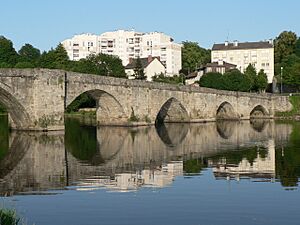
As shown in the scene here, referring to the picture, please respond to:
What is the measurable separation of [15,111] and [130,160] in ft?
56.5

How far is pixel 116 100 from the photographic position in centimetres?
4791

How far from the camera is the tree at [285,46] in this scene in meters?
122

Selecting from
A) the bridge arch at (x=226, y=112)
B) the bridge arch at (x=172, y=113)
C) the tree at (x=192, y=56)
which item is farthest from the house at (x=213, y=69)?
the bridge arch at (x=172, y=113)

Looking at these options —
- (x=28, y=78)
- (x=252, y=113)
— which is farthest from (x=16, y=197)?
(x=252, y=113)

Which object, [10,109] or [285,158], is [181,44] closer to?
[10,109]

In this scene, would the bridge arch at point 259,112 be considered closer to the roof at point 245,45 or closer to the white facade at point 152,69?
the white facade at point 152,69

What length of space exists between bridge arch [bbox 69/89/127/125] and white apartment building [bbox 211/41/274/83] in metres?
67.1

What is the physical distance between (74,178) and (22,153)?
837 centimetres

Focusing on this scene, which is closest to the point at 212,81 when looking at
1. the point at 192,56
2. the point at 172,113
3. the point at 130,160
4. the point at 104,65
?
the point at 104,65

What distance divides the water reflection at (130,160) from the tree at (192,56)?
92618 mm

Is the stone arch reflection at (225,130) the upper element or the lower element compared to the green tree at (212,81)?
lower

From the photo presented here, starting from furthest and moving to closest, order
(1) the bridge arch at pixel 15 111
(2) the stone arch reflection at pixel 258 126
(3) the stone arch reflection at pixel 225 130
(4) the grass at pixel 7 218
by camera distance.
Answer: (2) the stone arch reflection at pixel 258 126, (3) the stone arch reflection at pixel 225 130, (1) the bridge arch at pixel 15 111, (4) the grass at pixel 7 218

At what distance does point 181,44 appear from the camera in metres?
140

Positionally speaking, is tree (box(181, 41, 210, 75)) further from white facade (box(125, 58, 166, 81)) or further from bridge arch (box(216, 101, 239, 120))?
bridge arch (box(216, 101, 239, 120))
